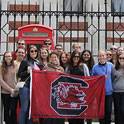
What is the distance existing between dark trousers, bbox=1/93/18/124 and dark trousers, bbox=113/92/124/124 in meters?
2.12

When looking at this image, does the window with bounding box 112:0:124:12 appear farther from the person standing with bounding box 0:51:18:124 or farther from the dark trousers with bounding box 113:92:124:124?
the person standing with bounding box 0:51:18:124

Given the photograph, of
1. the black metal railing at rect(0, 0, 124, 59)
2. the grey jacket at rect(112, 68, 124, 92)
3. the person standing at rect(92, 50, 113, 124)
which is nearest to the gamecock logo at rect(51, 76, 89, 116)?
the person standing at rect(92, 50, 113, 124)

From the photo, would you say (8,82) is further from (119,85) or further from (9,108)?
(119,85)

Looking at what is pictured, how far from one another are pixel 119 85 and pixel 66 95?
3.87 feet

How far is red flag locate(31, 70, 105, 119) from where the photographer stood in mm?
11586

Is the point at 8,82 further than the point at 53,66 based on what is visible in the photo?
Yes

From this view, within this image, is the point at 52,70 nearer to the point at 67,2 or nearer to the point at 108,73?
the point at 108,73

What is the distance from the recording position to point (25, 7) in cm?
1912

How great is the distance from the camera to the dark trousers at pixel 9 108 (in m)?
12.1

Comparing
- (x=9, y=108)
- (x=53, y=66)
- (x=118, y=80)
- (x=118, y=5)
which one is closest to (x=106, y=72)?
(x=118, y=80)

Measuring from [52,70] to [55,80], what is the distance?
22 centimetres

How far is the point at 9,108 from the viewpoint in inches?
481

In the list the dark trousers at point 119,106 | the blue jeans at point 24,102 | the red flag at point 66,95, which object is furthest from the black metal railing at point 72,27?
the blue jeans at point 24,102

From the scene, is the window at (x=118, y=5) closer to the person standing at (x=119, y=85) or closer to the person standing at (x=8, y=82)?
the person standing at (x=119, y=85)
